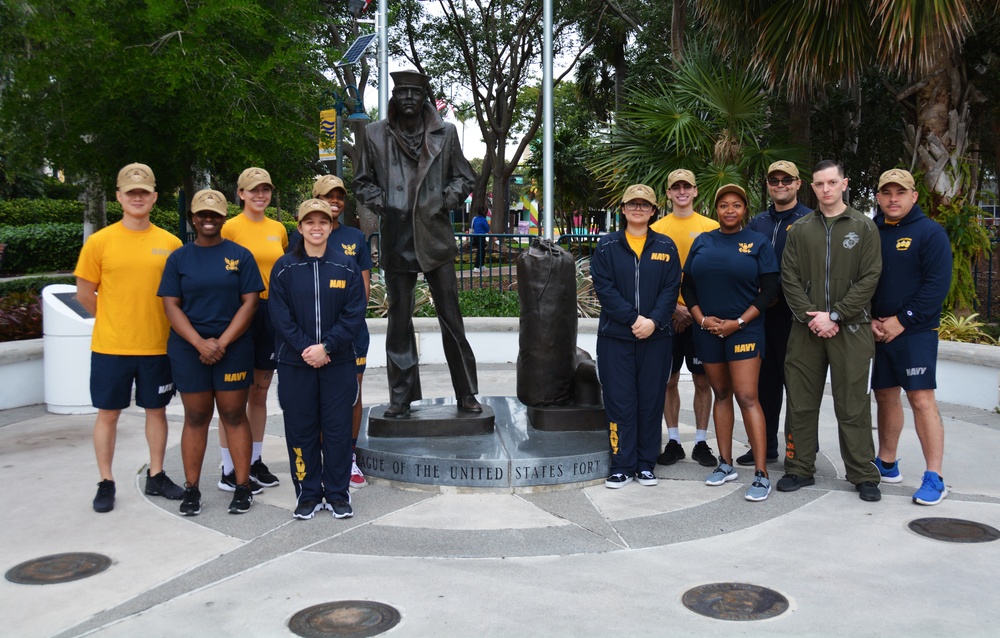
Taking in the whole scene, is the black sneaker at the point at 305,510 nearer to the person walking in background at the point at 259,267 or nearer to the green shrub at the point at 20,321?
the person walking in background at the point at 259,267

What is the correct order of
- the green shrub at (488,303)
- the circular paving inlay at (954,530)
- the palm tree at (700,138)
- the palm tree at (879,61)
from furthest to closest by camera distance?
the green shrub at (488,303) < the palm tree at (700,138) < the palm tree at (879,61) < the circular paving inlay at (954,530)

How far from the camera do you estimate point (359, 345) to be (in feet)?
17.6

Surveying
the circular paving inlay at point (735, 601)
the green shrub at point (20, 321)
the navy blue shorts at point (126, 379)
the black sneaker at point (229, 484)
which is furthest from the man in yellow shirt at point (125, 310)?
the green shrub at point (20, 321)

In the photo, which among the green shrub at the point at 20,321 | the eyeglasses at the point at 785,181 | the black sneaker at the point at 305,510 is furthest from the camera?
the green shrub at the point at 20,321

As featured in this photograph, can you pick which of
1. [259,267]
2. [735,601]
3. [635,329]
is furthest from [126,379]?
[735,601]

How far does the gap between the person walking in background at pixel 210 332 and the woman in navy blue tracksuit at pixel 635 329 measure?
2.15 meters

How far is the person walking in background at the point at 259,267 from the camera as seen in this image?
5.47 m

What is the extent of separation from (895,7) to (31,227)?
21805 mm

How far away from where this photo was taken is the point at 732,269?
211 inches

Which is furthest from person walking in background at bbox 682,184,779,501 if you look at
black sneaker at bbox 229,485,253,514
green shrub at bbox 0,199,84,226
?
green shrub at bbox 0,199,84,226

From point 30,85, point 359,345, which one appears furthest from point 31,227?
point 359,345

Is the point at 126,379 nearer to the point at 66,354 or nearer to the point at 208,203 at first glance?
the point at 208,203

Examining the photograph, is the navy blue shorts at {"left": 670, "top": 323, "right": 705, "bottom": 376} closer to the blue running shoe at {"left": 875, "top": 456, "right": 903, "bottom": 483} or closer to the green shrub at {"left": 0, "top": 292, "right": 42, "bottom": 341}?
the blue running shoe at {"left": 875, "top": 456, "right": 903, "bottom": 483}

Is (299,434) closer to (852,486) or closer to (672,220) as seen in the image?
(672,220)
